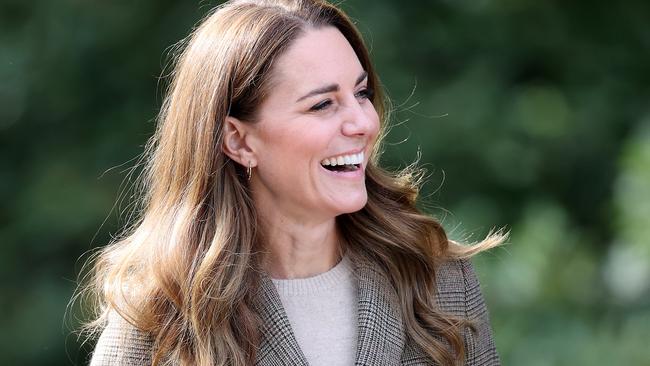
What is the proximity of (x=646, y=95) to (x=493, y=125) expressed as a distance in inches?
28.7

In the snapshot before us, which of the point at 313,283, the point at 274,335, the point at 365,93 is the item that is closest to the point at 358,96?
the point at 365,93

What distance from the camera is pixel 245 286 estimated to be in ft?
9.51

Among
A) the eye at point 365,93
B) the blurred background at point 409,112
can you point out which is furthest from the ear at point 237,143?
the blurred background at point 409,112

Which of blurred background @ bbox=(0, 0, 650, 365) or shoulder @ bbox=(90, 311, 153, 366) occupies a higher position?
shoulder @ bbox=(90, 311, 153, 366)

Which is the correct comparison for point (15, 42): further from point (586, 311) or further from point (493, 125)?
point (586, 311)

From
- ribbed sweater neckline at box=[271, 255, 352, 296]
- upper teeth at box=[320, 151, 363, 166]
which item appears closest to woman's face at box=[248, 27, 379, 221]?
upper teeth at box=[320, 151, 363, 166]

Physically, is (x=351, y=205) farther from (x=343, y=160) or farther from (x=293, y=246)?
(x=293, y=246)

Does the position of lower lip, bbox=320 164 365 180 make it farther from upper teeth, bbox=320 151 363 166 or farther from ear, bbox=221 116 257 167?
ear, bbox=221 116 257 167

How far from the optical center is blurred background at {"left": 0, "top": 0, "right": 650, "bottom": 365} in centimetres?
588

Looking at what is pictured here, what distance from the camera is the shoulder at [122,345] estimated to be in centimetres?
290

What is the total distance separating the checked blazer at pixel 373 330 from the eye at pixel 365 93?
37 cm

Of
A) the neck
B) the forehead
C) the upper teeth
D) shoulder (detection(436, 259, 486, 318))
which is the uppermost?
the forehead

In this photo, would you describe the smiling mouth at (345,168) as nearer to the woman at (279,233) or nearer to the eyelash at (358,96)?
the woman at (279,233)

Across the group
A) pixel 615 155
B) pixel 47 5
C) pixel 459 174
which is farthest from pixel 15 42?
pixel 615 155
